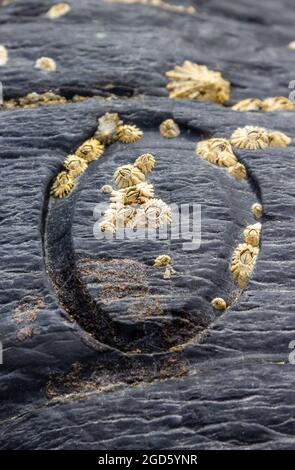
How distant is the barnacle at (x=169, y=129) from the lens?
15.1 ft

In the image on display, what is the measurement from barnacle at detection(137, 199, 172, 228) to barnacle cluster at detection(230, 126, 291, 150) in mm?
760

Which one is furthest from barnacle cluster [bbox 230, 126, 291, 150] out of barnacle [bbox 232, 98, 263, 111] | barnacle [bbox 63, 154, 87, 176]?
barnacle [bbox 63, 154, 87, 176]

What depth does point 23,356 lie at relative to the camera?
3561 mm

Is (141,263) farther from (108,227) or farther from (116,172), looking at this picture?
(116,172)

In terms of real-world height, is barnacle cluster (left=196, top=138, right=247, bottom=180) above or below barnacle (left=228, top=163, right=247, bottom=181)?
above

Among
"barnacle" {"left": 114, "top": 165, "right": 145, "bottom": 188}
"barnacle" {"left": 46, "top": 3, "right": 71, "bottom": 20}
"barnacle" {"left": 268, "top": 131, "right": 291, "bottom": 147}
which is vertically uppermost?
"barnacle" {"left": 46, "top": 3, "right": 71, "bottom": 20}

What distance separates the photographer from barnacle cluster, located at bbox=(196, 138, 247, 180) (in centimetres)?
434

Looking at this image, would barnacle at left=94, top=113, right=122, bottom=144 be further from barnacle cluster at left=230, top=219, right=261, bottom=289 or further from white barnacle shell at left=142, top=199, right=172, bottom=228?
barnacle cluster at left=230, top=219, right=261, bottom=289

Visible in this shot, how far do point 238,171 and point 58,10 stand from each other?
217 centimetres

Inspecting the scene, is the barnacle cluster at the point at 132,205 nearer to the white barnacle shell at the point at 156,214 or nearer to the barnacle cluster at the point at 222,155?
the white barnacle shell at the point at 156,214

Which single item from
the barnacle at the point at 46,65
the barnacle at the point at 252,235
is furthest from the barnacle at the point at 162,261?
the barnacle at the point at 46,65

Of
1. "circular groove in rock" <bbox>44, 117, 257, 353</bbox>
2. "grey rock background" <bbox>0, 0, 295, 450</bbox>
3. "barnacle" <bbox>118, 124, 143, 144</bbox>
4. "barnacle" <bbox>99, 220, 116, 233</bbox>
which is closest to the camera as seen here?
"grey rock background" <bbox>0, 0, 295, 450</bbox>
